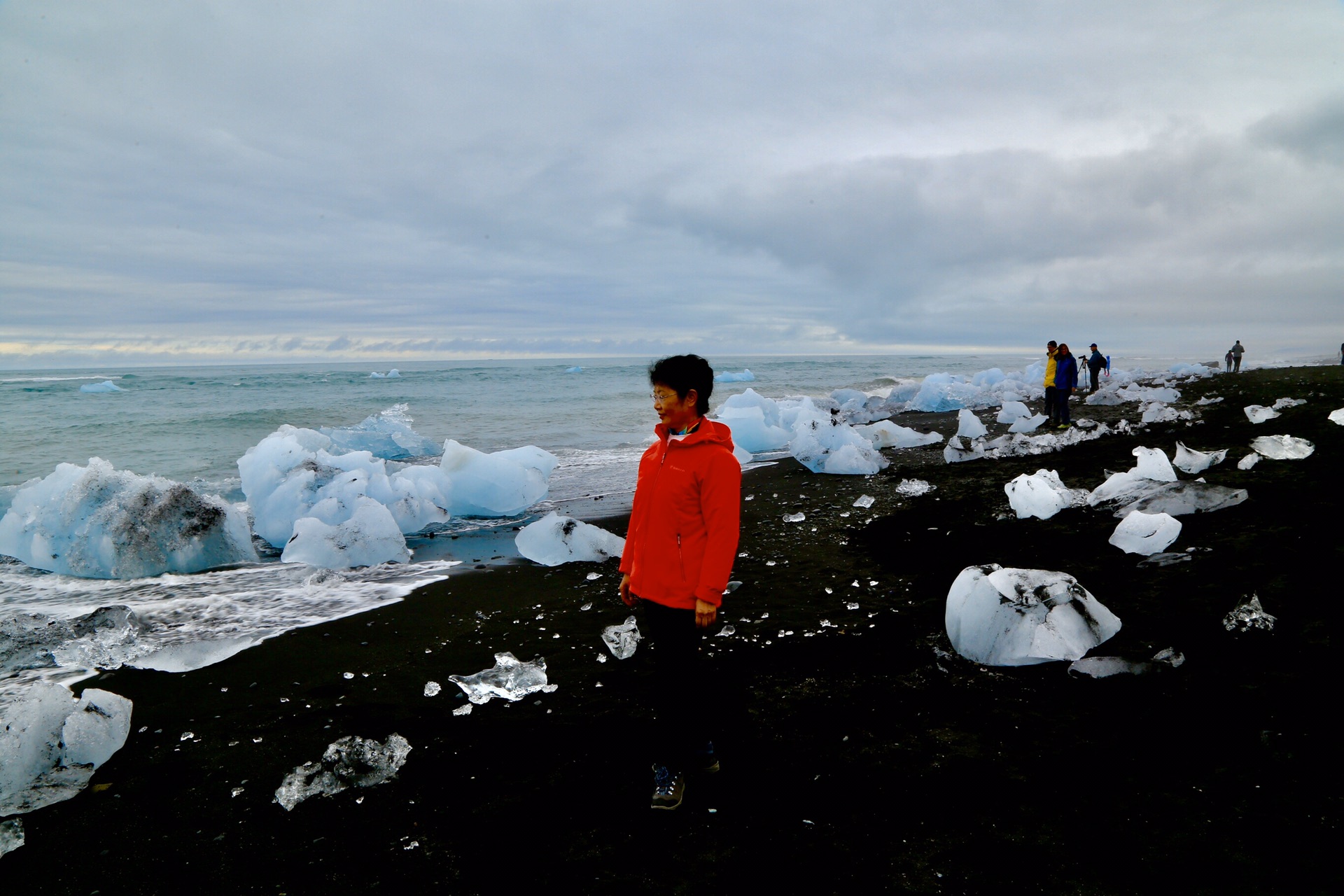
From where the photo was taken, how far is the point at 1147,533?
4.27m

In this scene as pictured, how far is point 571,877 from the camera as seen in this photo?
6.68 ft

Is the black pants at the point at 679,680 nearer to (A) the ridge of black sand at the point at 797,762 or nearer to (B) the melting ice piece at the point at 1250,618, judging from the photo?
(A) the ridge of black sand at the point at 797,762

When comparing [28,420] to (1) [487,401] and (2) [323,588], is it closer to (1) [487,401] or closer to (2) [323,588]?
(1) [487,401]

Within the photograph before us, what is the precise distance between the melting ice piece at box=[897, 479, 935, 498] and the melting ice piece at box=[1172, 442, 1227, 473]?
2.21 m

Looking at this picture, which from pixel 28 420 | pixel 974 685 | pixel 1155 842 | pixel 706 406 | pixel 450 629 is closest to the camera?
pixel 1155 842

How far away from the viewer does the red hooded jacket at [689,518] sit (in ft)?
7.63

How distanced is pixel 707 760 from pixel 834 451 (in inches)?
278

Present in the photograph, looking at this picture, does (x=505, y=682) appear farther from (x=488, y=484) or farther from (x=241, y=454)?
(x=241, y=454)

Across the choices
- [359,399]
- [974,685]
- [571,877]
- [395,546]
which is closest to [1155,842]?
[974,685]

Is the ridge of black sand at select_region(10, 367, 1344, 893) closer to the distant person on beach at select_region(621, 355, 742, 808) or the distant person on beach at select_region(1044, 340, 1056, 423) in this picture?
the distant person on beach at select_region(621, 355, 742, 808)

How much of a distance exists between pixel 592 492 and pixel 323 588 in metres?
4.23

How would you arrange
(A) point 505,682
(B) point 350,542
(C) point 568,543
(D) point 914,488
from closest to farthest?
(A) point 505,682, (C) point 568,543, (B) point 350,542, (D) point 914,488

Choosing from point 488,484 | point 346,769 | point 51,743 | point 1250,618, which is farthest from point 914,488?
point 51,743

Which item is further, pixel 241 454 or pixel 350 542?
pixel 241 454
